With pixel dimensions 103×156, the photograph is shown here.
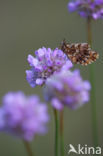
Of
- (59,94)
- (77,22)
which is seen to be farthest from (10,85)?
(59,94)

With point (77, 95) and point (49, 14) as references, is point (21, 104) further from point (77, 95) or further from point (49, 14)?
A: point (49, 14)

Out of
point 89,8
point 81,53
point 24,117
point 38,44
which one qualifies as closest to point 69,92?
point 24,117

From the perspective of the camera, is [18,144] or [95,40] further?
[95,40]

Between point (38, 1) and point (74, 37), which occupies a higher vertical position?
point (38, 1)

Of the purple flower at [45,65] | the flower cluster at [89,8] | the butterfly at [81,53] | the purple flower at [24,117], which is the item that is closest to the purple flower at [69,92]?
the purple flower at [24,117]

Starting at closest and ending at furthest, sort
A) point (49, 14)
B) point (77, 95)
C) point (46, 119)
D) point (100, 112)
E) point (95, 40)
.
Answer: point (46, 119) → point (77, 95) → point (100, 112) → point (95, 40) → point (49, 14)

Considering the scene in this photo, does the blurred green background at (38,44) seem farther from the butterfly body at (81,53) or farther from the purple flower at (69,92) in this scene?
the purple flower at (69,92)

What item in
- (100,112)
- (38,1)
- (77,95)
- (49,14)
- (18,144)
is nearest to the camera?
(77,95)
